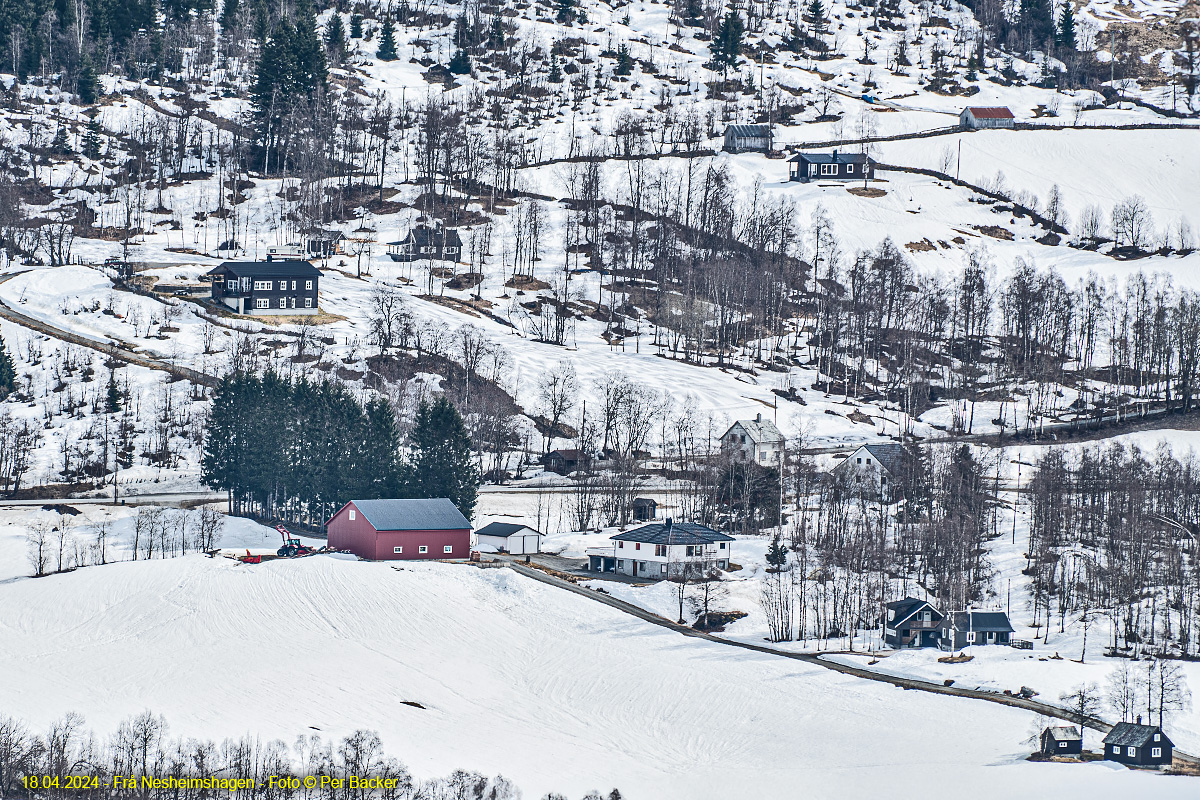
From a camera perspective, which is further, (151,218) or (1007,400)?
(151,218)

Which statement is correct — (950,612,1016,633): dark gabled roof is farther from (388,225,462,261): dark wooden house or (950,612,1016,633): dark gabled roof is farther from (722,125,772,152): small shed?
(722,125,772,152): small shed

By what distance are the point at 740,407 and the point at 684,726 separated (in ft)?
186

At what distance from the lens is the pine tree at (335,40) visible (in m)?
187

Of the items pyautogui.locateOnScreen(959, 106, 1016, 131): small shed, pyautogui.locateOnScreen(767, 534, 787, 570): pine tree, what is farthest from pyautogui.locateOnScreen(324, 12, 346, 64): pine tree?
pyautogui.locateOnScreen(767, 534, 787, 570): pine tree

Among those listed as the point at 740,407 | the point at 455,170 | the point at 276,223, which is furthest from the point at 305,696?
the point at 455,170

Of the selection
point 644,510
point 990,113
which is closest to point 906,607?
point 644,510

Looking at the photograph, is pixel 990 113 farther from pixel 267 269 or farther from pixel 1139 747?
pixel 1139 747

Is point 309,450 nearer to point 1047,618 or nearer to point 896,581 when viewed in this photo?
point 896,581

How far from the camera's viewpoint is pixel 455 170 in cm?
15900

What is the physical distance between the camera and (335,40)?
190m

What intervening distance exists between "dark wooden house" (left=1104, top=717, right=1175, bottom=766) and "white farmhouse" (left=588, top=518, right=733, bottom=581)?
2748 centimetres

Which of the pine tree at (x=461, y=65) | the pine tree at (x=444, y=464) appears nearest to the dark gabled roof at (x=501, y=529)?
the pine tree at (x=444, y=464)

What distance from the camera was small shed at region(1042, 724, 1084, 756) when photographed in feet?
184

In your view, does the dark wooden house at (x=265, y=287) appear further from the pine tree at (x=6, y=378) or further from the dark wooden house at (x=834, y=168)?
the dark wooden house at (x=834, y=168)
